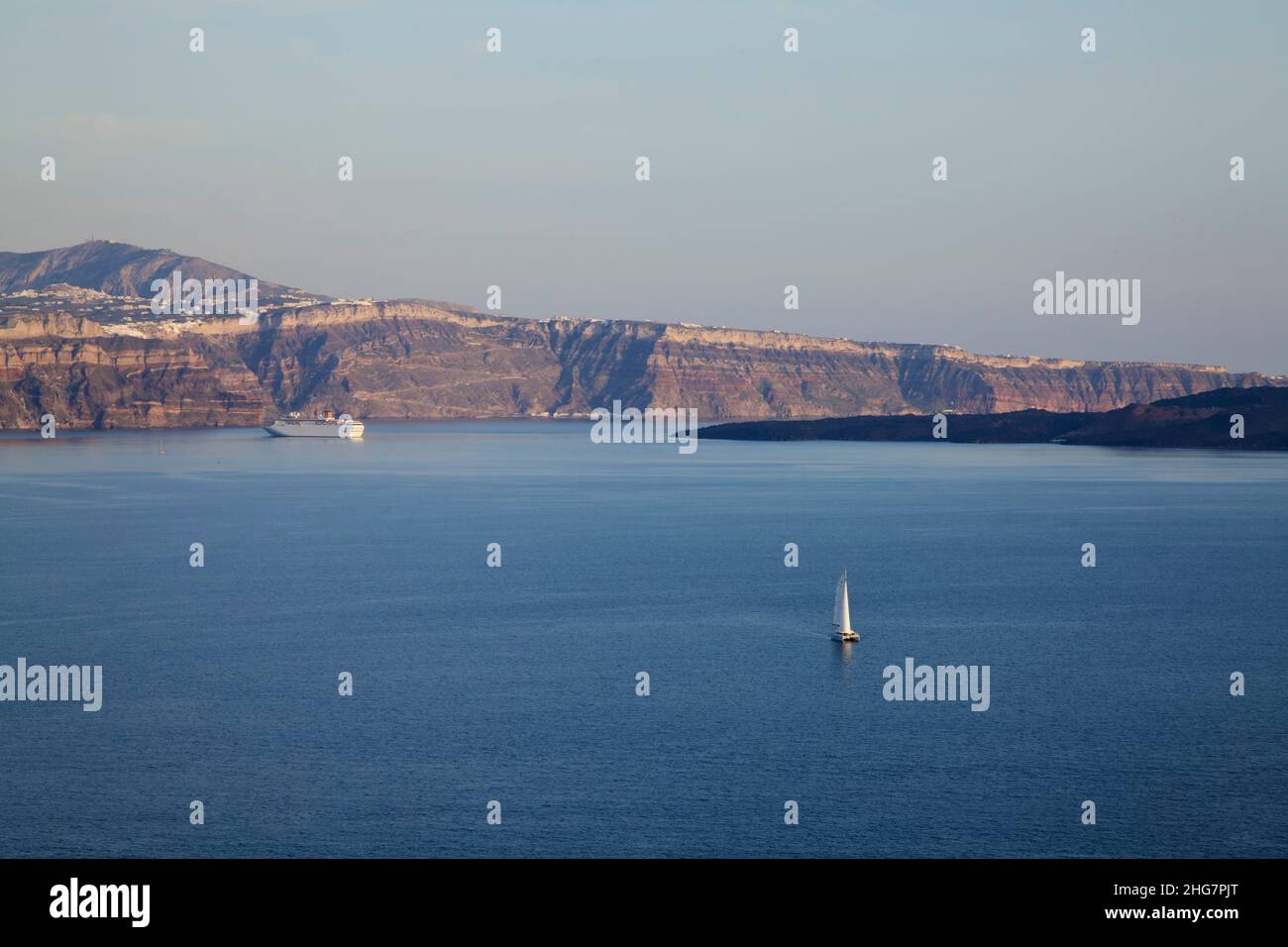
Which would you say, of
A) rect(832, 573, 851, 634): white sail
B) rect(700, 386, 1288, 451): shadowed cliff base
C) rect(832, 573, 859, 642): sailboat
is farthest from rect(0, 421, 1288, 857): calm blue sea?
rect(700, 386, 1288, 451): shadowed cliff base

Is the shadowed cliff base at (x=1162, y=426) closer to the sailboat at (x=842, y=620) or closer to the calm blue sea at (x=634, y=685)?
the calm blue sea at (x=634, y=685)

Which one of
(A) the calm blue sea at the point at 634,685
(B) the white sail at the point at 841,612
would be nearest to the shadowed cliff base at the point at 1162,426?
(A) the calm blue sea at the point at 634,685

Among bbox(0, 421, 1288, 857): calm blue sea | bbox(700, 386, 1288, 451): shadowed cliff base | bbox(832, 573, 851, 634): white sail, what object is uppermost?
bbox(700, 386, 1288, 451): shadowed cliff base

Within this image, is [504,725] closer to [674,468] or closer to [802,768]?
[802,768]

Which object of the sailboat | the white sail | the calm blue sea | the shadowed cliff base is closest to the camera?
the calm blue sea

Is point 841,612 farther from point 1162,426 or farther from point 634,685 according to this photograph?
point 1162,426

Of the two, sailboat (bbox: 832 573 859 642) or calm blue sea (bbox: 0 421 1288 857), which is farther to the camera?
sailboat (bbox: 832 573 859 642)

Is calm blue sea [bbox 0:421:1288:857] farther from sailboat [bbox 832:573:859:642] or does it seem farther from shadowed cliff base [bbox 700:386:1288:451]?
shadowed cliff base [bbox 700:386:1288:451]

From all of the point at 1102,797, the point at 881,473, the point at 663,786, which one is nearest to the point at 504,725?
the point at 663,786

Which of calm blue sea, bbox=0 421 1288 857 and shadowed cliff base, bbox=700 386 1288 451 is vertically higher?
shadowed cliff base, bbox=700 386 1288 451
